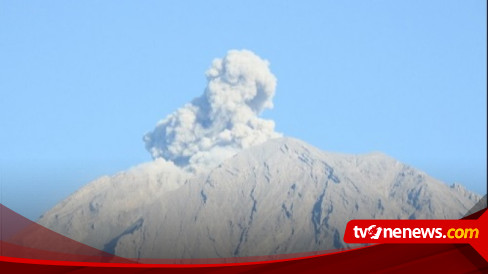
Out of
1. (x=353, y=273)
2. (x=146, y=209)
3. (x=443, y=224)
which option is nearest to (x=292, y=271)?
(x=353, y=273)

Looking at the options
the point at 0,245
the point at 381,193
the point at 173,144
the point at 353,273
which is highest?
the point at 173,144

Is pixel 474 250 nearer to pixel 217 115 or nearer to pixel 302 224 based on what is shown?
pixel 217 115

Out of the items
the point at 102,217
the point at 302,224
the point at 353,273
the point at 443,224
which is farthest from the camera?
the point at 302,224

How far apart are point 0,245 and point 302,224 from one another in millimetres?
157024

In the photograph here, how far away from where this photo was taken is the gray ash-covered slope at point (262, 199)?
441 feet

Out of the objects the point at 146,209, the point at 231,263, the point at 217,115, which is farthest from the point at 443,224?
the point at 146,209

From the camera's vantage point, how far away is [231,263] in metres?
6.48

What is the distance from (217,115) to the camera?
115 meters

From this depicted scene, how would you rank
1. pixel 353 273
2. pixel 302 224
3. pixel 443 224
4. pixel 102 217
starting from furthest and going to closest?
pixel 302 224
pixel 102 217
pixel 443 224
pixel 353 273

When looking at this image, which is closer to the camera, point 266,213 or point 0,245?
point 0,245

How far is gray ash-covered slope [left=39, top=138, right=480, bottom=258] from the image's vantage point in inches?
5290

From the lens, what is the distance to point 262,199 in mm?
155875

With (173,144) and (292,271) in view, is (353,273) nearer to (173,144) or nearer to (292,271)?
(292,271)

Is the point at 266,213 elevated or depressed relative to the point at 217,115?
depressed
